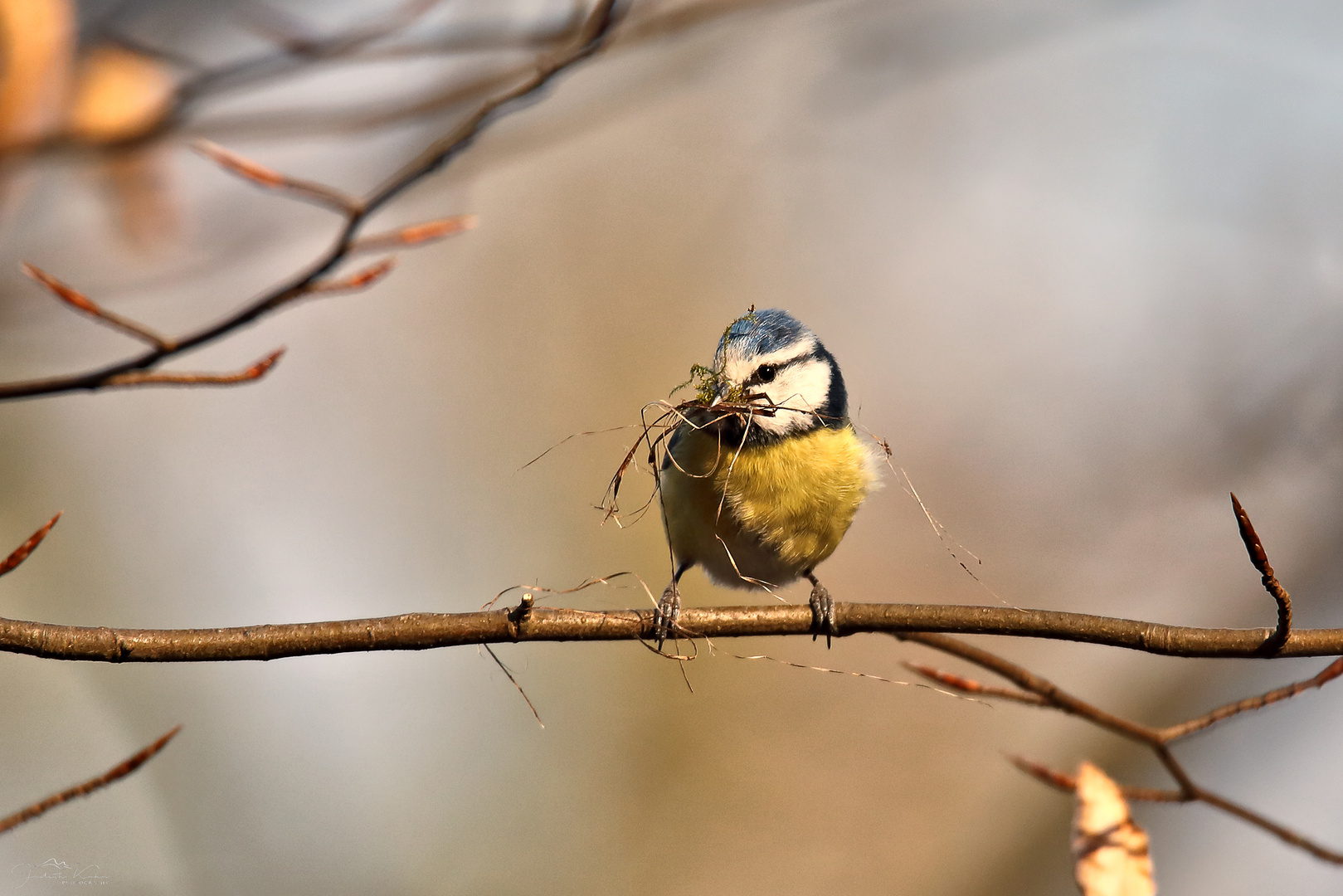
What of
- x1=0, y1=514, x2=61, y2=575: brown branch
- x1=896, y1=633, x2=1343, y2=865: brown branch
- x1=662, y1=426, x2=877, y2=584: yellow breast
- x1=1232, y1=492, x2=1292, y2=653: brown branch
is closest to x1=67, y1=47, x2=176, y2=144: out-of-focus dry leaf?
x1=0, y1=514, x2=61, y2=575: brown branch

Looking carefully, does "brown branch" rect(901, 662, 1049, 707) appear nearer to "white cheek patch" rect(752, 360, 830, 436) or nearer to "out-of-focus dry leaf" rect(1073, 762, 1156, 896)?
"out-of-focus dry leaf" rect(1073, 762, 1156, 896)

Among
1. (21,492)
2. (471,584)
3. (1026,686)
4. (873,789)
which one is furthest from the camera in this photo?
(471,584)

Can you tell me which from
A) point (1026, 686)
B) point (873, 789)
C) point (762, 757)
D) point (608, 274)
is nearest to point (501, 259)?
point (608, 274)

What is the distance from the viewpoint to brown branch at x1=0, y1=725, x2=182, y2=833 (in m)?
1.29

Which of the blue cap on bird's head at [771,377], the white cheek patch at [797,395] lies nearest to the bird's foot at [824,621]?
the blue cap on bird's head at [771,377]

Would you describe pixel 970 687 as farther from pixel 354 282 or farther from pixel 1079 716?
pixel 354 282

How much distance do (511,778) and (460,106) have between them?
4.69m

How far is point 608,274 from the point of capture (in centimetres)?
640

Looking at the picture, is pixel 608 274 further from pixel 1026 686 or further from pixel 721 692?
pixel 1026 686

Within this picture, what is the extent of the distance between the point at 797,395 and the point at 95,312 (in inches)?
77.5

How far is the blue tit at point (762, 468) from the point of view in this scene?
100 inches

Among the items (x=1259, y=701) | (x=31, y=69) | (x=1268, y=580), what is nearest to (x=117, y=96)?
(x=31, y=69)

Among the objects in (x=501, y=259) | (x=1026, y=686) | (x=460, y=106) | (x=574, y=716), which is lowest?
(x=574, y=716)

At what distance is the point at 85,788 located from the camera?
138 cm
